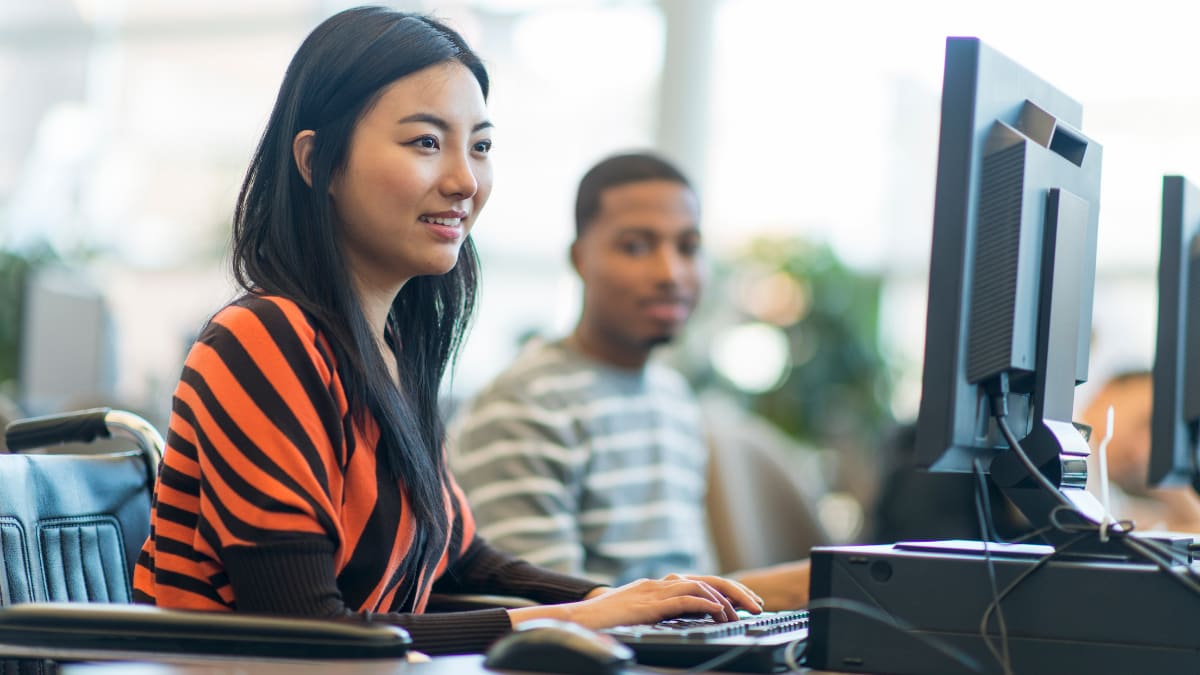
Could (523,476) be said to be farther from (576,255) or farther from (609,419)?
(576,255)

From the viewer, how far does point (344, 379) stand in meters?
1.31

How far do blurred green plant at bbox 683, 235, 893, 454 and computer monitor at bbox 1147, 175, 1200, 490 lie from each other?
3.63 metres

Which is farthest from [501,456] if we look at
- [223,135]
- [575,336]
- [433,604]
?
[223,135]

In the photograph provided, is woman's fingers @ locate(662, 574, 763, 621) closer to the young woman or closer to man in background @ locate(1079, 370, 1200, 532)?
the young woman

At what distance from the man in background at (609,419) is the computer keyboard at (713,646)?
1212 mm

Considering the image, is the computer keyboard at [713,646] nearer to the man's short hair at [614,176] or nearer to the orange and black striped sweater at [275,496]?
the orange and black striped sweater at [275,496]

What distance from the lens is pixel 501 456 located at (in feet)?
8.01

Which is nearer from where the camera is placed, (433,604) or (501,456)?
(433,604)

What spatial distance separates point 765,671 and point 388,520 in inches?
17.8

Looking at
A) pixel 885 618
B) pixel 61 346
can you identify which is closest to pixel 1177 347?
pixel 885 618

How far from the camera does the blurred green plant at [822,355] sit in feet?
16.8

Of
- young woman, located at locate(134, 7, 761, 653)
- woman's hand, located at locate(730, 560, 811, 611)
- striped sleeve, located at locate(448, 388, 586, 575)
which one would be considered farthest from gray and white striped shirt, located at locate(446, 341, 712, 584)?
young woman, located at locate(134, 7, 761, 653)

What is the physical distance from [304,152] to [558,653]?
0.70 meters

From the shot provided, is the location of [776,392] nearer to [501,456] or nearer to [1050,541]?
[501,456]
